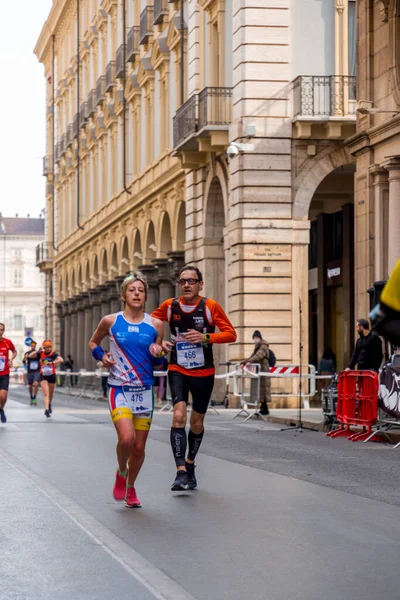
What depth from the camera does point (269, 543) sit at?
8.74 m

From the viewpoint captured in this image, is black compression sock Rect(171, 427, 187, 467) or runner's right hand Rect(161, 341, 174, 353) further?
black compression sock Rect(171, 427, 187, 467)

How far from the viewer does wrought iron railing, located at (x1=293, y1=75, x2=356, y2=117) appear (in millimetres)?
32656

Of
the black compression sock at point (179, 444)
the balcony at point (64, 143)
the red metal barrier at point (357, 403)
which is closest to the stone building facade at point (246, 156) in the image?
the red metal barrier at point (357, 403)

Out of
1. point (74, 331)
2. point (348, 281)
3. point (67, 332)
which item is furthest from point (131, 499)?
point (67, 332)

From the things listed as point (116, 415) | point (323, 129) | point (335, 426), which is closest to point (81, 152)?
point (323, 129)

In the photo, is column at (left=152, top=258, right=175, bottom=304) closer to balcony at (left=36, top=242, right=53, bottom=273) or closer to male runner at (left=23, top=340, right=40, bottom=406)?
male runner at (left=23, top=340, right=40, bottom=406)

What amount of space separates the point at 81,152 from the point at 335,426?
145 ft

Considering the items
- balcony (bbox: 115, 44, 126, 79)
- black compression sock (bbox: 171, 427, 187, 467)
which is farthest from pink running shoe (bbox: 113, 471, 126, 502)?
balcony (bbox: 115, 44, 126, 79)

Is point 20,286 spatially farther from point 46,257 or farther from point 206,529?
point 206,529

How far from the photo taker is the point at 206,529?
9.42 metres

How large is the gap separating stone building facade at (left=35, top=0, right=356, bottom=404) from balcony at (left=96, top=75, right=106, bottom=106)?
4.97 metres

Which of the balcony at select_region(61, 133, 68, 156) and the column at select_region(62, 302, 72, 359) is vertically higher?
the balcony at select_region(61, 133, 68, 156)

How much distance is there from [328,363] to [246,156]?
675 cm

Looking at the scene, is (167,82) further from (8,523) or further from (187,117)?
(8,523)
